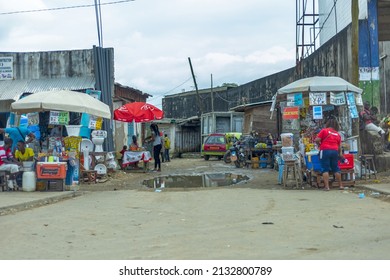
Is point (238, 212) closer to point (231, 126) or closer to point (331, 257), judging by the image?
point (331, 257)

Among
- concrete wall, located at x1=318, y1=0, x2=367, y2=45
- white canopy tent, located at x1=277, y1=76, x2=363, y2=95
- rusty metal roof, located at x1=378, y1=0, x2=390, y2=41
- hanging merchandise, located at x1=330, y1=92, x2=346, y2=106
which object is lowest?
hanging merchandise, located at x1=330, y1=92, x2=346, y2=106

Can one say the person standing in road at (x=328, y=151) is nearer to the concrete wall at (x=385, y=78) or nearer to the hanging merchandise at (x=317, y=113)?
the hanging merchandise at (x=317, y=113)

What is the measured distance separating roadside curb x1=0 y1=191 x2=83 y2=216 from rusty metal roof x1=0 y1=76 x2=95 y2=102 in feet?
27.4

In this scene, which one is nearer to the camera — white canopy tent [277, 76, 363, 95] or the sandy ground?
the sandy ground

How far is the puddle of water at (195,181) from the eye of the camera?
15055mm

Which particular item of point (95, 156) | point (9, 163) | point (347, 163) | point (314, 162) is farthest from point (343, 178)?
point (9, 163)

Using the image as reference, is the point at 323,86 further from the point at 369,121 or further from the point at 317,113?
the point at 369,121

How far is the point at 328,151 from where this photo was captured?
1216cm

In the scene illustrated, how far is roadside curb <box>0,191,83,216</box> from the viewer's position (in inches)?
387

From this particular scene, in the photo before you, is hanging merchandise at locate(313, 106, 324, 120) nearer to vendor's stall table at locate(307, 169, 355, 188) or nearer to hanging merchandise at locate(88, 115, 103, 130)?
vendor's stall table at locate(307, 169, 355, 188)

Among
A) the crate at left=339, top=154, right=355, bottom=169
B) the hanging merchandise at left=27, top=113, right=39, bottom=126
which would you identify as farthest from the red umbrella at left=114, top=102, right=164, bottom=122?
the crate at left=339, top=154, right=355, bottom=169

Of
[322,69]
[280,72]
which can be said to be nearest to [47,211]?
[322,69]

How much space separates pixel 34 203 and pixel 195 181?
21.5ft

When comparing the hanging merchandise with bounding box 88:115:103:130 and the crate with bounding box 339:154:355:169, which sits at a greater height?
the hanging merchandise with bounding box 88:115:103:130
